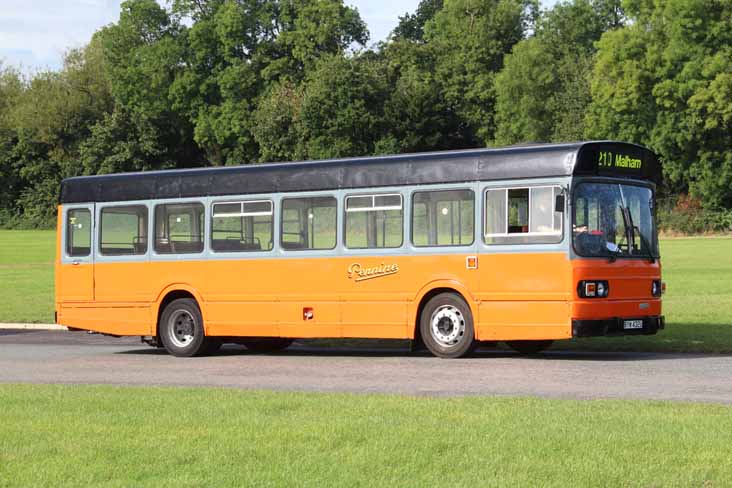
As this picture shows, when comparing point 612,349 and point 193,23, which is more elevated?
point 193,23

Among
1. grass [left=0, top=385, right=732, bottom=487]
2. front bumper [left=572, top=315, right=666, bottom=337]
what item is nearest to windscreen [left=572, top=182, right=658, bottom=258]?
front bumper [left=572, top=315, right=666, bottom=337]

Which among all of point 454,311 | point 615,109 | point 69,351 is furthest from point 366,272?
point 615,109

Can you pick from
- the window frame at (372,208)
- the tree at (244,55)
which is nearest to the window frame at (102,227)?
the window frame at (372,208)

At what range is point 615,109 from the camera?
8375 centimetres

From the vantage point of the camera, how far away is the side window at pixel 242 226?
20219mm

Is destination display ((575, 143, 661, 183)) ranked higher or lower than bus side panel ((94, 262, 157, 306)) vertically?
higher

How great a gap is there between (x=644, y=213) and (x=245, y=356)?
6.40 metres

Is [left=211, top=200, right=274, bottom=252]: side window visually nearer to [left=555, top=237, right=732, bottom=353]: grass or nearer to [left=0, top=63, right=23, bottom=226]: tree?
[left=555, top=237, right=732, bottom=353]: grass

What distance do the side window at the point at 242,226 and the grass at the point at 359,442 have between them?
753cm

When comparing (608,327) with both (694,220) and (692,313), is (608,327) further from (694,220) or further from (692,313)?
(694,220)

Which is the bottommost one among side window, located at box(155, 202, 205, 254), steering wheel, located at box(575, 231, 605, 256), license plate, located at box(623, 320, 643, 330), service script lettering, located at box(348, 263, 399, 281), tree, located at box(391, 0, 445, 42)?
license plate, located at box(623, 320, 643, 330)

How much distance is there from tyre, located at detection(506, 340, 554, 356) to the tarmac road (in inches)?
8.2

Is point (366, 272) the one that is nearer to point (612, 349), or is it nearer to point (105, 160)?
point (612, 349)

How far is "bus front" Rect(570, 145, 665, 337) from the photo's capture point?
682 inches
